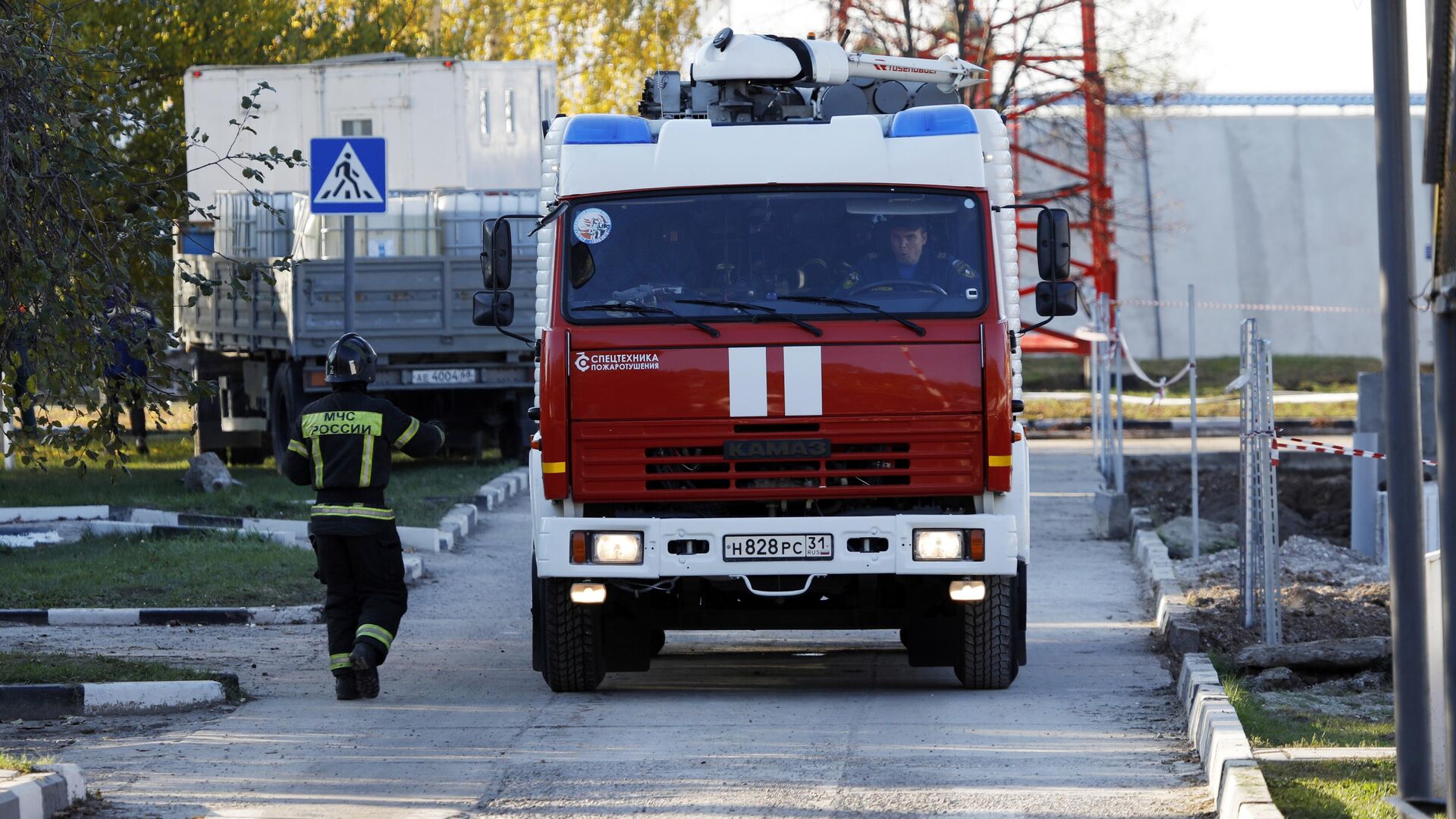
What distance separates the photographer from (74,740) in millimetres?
7504

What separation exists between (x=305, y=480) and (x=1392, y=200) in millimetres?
5183

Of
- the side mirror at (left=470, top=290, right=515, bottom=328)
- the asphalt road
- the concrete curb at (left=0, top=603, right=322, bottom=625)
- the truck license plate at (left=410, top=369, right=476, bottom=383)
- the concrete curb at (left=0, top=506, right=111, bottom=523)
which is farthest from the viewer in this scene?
the truck license plate at (left=410, top=369, right=476, bottom=383)

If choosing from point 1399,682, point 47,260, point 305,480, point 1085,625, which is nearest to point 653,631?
point 305,480

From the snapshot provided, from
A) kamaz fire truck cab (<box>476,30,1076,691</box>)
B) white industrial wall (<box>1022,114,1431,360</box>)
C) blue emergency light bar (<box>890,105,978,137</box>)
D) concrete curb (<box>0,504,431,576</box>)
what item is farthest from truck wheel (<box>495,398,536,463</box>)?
white industrial wall (<box>1022,114,1431,360</box>)

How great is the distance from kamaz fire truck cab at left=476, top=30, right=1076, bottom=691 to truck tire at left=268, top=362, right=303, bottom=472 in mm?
10315

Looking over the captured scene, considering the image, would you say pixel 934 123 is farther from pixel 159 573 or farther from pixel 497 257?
pixel 159 573

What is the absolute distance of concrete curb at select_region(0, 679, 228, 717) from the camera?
7.96 metres

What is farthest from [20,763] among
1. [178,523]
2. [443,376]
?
[443,376]

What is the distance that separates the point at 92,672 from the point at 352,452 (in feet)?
4.93

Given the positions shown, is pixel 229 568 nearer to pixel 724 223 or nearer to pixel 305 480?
pixel 305 480

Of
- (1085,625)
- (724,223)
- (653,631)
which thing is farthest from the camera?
(1085,625)

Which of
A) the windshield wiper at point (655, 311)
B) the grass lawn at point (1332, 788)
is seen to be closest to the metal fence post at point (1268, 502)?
the grass lawn at point (1332, 788)

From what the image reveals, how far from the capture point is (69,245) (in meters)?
7.82

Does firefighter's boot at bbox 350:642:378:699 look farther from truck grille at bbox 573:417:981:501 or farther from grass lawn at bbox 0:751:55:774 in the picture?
grass lawn at bbox 0:751:55:774
